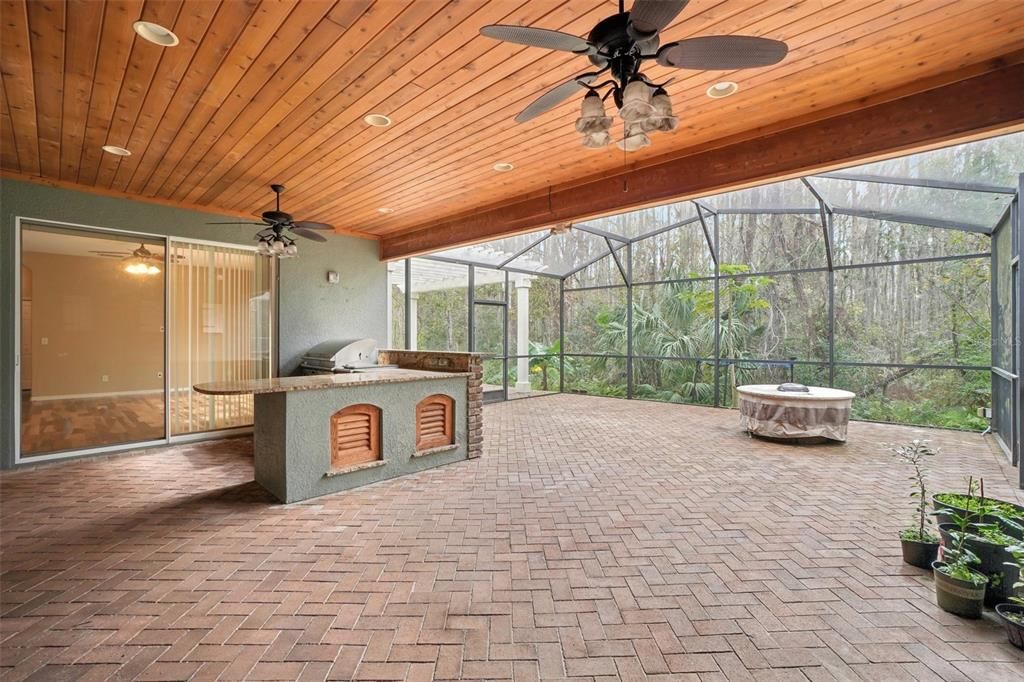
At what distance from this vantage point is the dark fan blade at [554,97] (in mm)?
2123

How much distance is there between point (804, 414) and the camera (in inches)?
211

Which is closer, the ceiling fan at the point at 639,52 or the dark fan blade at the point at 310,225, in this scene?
the ceiling fan at the point at 639,52

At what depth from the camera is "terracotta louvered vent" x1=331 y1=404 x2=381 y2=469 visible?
12.6ft

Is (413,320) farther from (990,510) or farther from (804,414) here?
(990,510)

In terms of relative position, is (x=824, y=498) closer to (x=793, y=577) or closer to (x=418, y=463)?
(x=793, y=577)

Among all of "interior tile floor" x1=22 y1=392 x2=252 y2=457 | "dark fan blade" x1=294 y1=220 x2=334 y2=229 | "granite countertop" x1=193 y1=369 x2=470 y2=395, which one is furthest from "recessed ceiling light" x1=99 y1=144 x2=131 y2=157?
"interior tile floor" x1=22 y1=392 x2=252 y2=457

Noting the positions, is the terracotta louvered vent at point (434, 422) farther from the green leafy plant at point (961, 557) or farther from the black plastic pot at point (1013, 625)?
the black plastic pot at point (1013, 625)

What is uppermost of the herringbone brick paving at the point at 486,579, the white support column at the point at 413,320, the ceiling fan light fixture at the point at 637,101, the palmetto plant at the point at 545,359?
the ceiling fan light fixture at the point at 637,101

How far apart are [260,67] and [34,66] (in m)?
1.29

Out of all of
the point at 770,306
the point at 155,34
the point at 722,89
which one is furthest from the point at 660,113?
the point at 770,306

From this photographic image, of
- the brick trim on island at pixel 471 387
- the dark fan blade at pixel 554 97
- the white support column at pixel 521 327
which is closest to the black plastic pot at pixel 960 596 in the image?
the dark fan blade at pixel 554 97

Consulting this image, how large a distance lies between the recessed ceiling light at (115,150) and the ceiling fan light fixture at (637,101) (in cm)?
423

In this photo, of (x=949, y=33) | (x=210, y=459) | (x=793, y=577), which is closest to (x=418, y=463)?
(x=210, y=459)

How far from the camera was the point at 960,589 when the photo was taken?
2.09m
